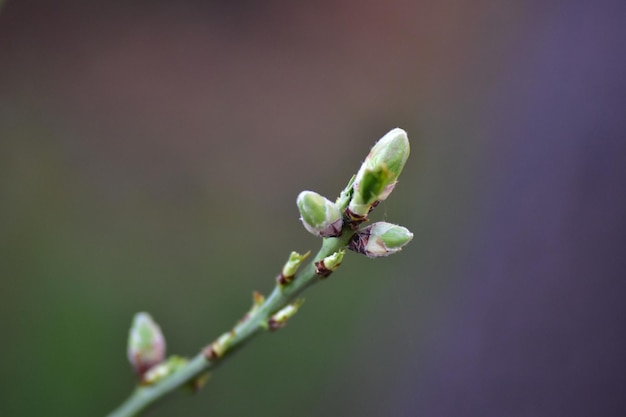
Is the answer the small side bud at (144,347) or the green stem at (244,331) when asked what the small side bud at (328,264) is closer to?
the green stem at (244,331)

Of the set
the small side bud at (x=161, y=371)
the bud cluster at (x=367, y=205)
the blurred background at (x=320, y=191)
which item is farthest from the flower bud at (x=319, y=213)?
the blurred background at (x=320, y=191)

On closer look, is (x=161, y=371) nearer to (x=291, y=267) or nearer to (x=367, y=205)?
(x=291, y=267)

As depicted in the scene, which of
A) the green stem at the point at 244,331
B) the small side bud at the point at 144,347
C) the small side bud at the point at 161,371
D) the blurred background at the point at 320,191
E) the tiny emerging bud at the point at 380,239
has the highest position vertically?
the blurred background at the point at 320,191

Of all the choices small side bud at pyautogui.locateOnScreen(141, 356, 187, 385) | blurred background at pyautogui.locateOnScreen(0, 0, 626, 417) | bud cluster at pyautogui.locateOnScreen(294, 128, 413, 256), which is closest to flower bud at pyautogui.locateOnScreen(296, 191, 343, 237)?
bud cluster at pyautogui.locateOnScreen(294, 128, 413, 256)

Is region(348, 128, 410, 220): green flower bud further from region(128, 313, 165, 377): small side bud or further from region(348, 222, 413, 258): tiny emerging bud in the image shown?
region(128, 313, 165, 377): small side bud

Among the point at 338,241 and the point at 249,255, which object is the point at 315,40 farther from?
the point at 338,241

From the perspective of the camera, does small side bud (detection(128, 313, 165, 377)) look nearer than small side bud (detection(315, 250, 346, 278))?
No

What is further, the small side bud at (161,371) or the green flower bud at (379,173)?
the small side bud at (161,371)
